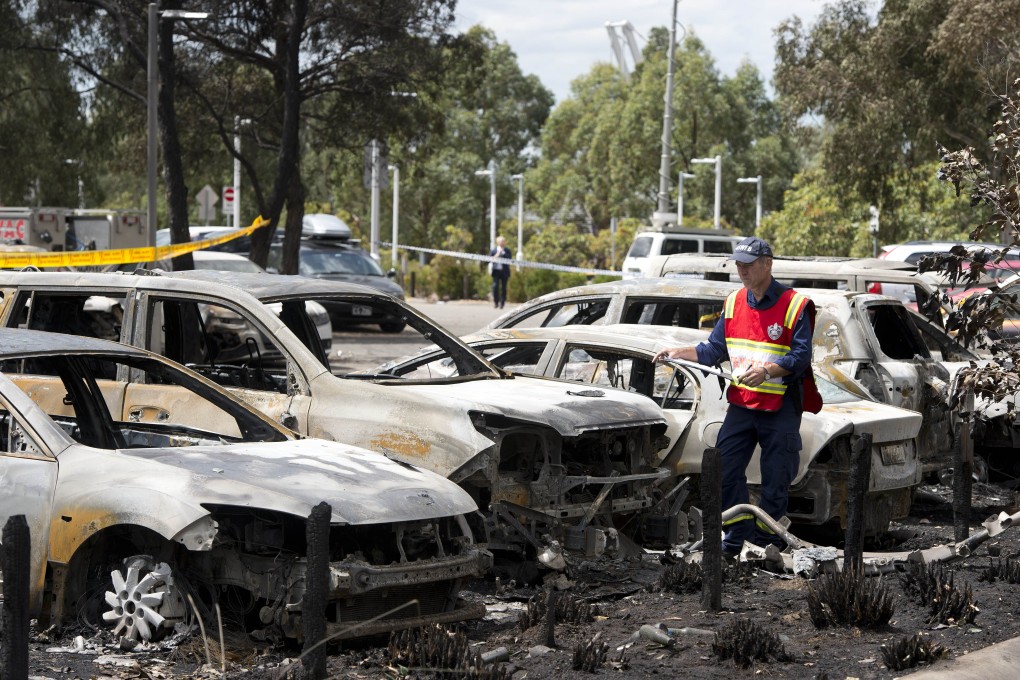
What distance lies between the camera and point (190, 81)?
25938 millimetres

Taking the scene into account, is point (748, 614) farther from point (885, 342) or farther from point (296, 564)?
point (885, 342)

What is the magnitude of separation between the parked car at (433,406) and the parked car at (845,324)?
1.82m

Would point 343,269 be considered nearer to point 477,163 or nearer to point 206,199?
point 206,199

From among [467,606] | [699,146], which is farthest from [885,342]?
[699,146]

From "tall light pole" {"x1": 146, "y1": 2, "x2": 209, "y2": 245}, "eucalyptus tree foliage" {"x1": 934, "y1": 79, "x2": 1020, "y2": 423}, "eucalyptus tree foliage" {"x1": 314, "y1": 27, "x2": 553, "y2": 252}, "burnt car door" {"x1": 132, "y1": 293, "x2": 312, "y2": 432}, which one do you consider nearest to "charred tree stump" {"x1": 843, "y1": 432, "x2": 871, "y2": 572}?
"eucalyptus tree foliage" {"x1": 934, "y1": 79, "x2": 1020, "y2": 423}

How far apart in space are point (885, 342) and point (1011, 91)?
105 inches

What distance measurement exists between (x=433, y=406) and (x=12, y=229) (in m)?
18.3

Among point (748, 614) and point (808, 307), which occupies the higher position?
point (808, 307)

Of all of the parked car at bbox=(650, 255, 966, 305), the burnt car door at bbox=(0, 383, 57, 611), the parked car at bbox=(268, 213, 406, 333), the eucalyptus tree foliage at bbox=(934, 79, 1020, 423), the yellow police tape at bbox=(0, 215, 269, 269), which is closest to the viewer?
the burnt car door at bbox=(0, 383, 57, 611)

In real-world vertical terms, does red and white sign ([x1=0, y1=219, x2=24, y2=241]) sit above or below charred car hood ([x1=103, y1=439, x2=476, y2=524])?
above

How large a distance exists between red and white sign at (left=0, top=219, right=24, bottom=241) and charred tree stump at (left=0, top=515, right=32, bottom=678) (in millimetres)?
20048

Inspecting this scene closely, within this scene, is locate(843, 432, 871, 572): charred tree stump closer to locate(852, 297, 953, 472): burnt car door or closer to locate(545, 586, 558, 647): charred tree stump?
locate(545, 586, 558, 647): charred tree stump

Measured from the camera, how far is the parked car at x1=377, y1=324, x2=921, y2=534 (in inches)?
321

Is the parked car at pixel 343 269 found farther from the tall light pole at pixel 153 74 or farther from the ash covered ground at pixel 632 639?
the ash covered ground at pixel 632 639
